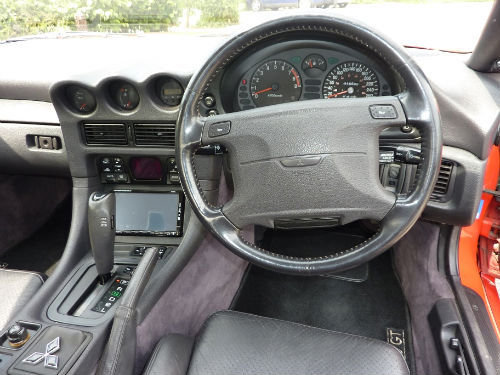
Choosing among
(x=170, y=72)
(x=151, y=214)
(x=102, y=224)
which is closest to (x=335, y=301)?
(x=151, y=214)

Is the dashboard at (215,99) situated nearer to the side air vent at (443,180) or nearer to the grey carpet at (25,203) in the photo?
the side air vent at (443,180)

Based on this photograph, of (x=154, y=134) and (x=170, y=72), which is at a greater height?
(x=170, y=72)

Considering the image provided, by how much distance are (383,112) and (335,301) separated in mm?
1218

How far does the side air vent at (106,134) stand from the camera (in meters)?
1.58

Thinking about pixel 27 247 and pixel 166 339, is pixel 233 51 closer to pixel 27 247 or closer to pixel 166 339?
pixel 166 339

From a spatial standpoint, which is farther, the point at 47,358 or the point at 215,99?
the point at 215,99

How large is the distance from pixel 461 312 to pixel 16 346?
1.49m

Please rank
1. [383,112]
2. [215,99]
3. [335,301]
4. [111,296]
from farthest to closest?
[335,301]
[111,296]
[215,99]
[383,112]

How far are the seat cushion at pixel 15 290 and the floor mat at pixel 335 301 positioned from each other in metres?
0.88

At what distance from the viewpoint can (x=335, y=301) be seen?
205 centimetres

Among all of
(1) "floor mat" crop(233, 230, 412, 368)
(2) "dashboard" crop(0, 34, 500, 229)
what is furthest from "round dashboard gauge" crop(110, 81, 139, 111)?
(1) "floor mat" crop(233, 230, 412, 368)

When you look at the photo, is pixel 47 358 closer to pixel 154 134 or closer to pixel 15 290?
pixel 15 290

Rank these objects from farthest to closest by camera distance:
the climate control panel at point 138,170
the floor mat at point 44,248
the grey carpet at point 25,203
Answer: the grey carpet at point 25,203 < the floor mat at point 44,248 < the climate control panel at point 138,170

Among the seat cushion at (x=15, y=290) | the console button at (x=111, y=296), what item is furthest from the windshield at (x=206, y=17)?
the seat cushion at (x=15, y=290)
